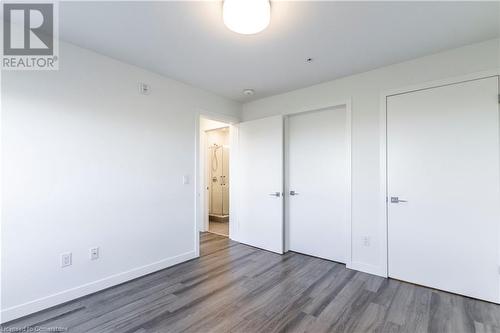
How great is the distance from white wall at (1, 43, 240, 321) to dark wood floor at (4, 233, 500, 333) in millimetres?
275

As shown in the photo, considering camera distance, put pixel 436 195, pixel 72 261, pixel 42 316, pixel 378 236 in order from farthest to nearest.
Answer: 1. pixel 378 236
2. pixel 436 195
3. pixel 72 261
4. pixel 42 316

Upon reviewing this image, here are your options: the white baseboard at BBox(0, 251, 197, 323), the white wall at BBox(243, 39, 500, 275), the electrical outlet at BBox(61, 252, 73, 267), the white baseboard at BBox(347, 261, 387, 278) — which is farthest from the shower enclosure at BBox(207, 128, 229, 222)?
the electrical outlet at BBox(61, 252, 73, 267)

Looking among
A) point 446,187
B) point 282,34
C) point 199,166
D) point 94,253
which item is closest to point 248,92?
point 199,166

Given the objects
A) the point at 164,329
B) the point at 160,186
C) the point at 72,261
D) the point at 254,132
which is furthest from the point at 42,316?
the point at 254,132

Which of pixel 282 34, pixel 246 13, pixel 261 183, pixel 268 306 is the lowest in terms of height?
pixel 268 306

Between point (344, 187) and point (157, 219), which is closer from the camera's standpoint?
point (157, 219)

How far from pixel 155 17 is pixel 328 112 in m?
2.35

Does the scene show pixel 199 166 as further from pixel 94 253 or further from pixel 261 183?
pixel 94 253

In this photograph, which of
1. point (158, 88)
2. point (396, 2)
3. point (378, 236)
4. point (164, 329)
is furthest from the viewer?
point (158, 88)

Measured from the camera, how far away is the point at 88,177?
232 cm

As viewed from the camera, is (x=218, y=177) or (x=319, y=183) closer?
(x=319, y=183)

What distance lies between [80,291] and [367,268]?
3066 millimetres

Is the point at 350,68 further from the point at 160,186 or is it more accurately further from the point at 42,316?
the point at 42,316

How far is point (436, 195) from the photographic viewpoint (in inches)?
94.7
